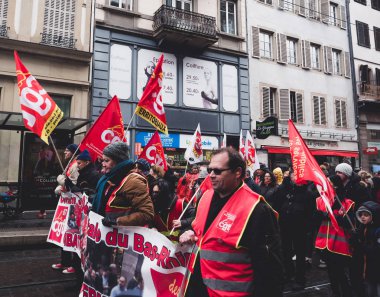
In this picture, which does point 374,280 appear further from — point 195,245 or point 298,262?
point 195,245

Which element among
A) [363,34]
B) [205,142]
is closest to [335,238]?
[205,142]

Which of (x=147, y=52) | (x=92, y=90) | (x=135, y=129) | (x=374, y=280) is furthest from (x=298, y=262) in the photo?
(x=147, y=52)

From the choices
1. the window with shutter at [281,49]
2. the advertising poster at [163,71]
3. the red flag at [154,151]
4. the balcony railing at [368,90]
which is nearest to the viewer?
the red flag at [154,151]

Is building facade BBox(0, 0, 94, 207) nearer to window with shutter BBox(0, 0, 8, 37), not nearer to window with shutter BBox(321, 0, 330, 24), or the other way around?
window with shutter BBox(0, 0, 8, 37)

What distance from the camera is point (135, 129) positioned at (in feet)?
45.9

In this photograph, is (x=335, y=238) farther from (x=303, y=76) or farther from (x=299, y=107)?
(x=303, y=76)

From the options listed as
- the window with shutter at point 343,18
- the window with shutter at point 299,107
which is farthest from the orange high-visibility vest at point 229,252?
the window with shutter at point 343,18

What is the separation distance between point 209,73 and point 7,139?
952cm

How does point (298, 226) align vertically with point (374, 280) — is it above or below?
above

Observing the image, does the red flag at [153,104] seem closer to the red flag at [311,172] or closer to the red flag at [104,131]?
the red flag at [104,131]

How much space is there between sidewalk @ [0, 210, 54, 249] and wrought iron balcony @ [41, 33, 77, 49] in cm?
704

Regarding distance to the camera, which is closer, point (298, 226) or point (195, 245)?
point (195, 245)

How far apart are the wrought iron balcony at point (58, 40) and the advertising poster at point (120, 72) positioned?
66.1 inches

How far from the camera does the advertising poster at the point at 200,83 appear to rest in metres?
15.8
